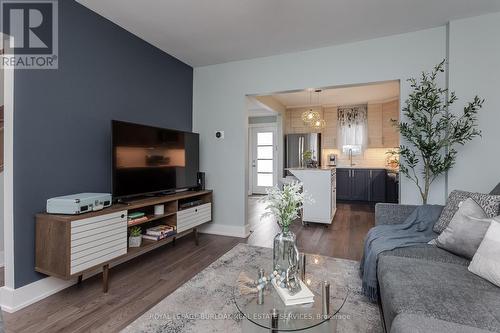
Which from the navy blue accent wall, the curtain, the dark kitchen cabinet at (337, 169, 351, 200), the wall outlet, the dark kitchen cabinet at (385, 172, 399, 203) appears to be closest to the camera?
the navy blue accent wall

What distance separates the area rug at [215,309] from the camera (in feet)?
5.41

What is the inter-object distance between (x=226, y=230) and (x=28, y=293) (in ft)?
7.72

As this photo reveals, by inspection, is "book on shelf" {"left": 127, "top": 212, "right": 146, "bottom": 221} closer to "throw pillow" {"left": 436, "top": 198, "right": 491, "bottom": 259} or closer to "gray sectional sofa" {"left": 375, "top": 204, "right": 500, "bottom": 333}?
"gray sectional sofa" {"left": 375, "top": 204, "right": 500, "bottom": 333}

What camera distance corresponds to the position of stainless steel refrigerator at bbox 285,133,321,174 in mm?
6730

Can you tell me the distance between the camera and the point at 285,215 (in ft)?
4.88

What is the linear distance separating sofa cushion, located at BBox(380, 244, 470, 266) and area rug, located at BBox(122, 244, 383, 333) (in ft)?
1.47

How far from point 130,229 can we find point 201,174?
1397 millimetres

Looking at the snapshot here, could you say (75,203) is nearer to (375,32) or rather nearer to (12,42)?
(12,42)

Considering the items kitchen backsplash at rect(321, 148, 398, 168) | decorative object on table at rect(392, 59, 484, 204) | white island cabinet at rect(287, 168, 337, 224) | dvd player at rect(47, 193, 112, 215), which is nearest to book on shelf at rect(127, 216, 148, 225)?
dvd player at rect(47, 193, 112, 215)

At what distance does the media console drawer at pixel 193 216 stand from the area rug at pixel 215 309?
0.85 metres

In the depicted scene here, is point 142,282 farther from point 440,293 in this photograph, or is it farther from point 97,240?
point 440,293

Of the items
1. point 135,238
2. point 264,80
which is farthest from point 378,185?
point 135,238

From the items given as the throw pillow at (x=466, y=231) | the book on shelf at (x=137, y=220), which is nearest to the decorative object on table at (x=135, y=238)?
the book on shelf at (x=137, y=220)

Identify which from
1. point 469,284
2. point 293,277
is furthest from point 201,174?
point 469,284
